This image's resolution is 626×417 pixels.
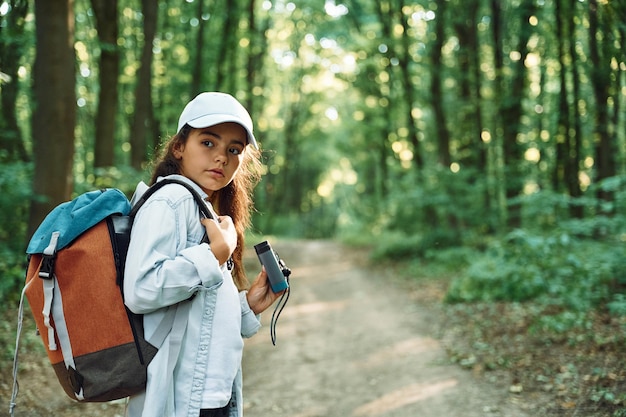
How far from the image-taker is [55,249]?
1839 millimetres

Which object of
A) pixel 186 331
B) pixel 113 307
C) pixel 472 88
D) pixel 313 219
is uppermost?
pixel 472 88

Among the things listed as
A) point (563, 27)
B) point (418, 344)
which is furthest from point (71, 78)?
point (563, 27)

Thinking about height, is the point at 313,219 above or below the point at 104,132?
below

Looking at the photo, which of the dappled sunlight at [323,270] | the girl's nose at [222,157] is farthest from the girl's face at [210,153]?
the dappled sunlight at [323,270]

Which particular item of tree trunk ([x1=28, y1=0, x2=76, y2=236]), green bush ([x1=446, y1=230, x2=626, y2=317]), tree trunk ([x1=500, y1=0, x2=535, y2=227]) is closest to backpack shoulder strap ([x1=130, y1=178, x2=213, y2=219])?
tree trunk ([x1=28, y1=0, x2=76, y2=236])

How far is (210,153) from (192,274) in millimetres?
552

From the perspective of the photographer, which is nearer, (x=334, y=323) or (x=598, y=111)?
(x=334, y=323)

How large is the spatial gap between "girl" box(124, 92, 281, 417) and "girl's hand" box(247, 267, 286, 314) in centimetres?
9

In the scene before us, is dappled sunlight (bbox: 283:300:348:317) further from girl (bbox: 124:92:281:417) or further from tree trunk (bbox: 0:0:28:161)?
girl (bbox: 124:92:281:417)

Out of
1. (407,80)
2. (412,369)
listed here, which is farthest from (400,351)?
(407,80)

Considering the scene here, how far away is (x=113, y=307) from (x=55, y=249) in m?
0.28

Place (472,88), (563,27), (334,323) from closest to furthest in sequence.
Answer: (334,323) < (563,27) < (472,88)

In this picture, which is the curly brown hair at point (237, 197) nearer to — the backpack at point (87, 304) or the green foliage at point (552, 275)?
the backpack at point (87, 304)

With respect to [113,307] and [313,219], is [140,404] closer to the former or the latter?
[113,307]
